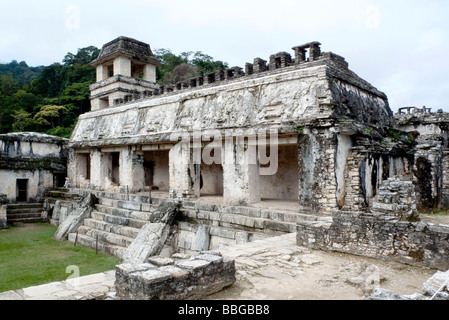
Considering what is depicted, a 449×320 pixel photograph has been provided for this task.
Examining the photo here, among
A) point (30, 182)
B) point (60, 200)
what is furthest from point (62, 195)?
point (30, 182)

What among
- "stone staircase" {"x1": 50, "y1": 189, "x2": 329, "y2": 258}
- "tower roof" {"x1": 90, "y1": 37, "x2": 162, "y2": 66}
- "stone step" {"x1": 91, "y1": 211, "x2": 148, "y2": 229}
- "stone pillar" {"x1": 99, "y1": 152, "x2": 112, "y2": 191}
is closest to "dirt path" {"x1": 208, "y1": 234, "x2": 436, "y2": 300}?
"stone staircase" {"x1": 50, "y1": 189, "x2": 329, "y2": 258}

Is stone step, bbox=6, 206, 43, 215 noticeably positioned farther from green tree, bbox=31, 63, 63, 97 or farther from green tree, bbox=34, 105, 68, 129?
green tree, bbox=31, 63, 63, 97

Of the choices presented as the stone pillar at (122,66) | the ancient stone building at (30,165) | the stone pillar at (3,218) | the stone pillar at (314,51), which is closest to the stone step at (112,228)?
the stone pillar at (3,218)

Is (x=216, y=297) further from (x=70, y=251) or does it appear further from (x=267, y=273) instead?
(x=70, y=251)

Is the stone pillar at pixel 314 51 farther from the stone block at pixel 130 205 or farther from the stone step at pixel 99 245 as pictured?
the stone step at pixel 99 245

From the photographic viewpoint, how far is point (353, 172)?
8312 millimetres

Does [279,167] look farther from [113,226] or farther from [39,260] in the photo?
[39,260]

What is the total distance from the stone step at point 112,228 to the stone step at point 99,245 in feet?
1.63

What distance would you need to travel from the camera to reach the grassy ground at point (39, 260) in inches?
307

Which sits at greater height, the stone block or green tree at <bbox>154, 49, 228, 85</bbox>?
green tree at <bbox>154, 49, 228, 85</bbox>

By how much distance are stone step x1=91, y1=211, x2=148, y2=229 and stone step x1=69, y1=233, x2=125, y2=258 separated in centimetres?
A: 90

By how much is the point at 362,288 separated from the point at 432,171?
838 cm

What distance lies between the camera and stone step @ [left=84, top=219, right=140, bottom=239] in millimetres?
10553
